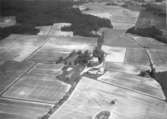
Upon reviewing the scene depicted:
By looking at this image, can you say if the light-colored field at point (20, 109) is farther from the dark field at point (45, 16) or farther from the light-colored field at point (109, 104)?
the dark field at point (45, 16)

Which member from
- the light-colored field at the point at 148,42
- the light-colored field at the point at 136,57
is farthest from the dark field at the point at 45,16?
the light-colored field at the point at 136,57

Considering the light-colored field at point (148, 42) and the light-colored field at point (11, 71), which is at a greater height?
the light-colored field at point (148, 42)

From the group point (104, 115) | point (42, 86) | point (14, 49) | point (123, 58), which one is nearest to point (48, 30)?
point (14, 49)

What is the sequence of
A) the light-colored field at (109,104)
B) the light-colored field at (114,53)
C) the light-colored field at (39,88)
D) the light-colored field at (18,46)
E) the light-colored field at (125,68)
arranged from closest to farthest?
the light-colored field at (109,104) < the light-colored field at (39,88) < the light-colored field at (125,68) < the light-colored field at (114,53) < the light-colored field at (18,46)

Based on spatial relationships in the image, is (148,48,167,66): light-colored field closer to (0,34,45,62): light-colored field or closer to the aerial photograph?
the aerial photograph

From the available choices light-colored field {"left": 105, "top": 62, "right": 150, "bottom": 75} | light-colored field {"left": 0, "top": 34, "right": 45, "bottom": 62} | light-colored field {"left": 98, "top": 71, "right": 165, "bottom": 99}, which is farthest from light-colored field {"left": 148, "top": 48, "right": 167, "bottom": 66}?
light-colored field {"left": 0, "top": 34, "right": 45, "bottom": 62}

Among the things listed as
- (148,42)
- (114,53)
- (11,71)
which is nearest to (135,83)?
(114,53)
